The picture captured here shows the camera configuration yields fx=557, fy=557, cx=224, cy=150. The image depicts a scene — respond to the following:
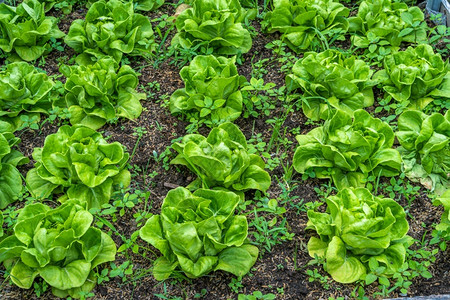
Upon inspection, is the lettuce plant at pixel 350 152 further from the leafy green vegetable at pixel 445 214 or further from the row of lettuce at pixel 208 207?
the leafy green vegetable at pixel 445 214

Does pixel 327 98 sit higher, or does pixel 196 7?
pixel 196 7

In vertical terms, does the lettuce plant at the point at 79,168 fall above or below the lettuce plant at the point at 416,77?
below

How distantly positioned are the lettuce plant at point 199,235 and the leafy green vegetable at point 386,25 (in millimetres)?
2654

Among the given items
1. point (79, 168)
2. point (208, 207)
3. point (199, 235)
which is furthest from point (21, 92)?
point (199, 235)

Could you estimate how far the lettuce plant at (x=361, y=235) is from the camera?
165 inches

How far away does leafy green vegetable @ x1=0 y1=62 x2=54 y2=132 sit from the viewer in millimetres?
5309

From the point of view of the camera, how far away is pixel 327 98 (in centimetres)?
550

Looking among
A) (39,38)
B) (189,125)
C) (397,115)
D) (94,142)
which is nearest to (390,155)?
(397,115)

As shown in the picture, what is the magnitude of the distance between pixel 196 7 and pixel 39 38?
70.2 inches

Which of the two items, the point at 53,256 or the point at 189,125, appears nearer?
the point at 53,256

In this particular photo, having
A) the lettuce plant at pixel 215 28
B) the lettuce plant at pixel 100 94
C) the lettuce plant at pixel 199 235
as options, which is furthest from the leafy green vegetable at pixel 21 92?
the lettuce plant at pixel 199 235

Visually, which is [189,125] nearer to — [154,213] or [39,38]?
[154,213]

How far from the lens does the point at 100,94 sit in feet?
17.5

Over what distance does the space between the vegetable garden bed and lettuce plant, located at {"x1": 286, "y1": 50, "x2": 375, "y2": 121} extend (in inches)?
0.8
